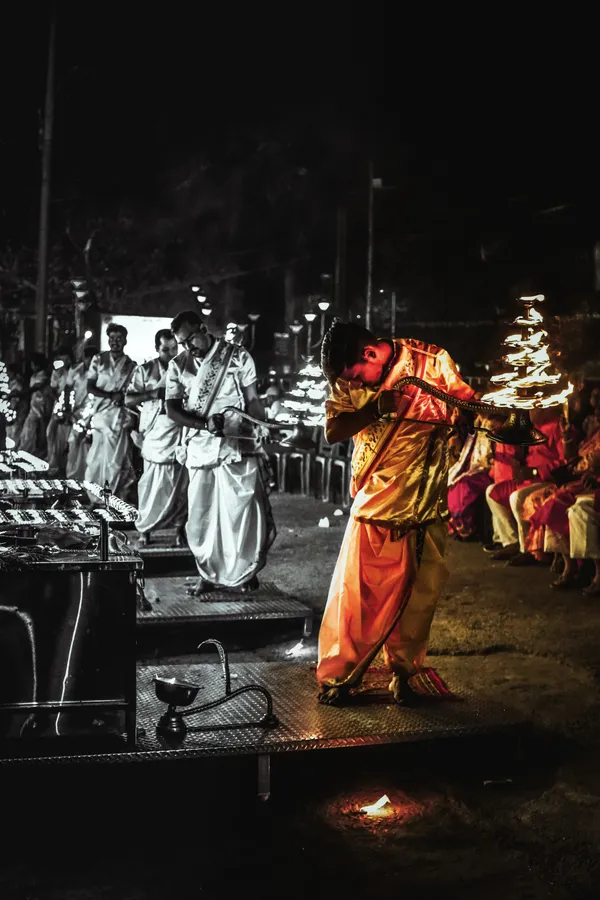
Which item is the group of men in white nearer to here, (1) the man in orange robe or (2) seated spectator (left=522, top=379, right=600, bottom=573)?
(1) the man in orange robe

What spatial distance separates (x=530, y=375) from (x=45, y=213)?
17295 mm

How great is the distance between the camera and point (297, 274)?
110ft

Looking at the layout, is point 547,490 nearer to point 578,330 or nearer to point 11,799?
point 578,330

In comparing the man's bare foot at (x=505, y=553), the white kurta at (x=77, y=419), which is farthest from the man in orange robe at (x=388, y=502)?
the white kurta at (x=77, y=419)

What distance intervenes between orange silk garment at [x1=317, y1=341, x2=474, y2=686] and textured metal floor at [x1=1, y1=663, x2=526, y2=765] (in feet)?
0.89

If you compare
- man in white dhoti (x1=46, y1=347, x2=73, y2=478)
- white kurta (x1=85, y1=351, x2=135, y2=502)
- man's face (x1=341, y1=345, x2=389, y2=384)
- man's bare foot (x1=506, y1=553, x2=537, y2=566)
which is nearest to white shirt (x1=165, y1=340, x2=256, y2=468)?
man's face (x1=341, y1=345, x2=389, y2=384)

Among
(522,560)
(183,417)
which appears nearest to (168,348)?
(183,417)

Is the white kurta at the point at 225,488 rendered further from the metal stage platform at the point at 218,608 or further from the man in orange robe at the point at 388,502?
the man in orange robe at the point at 388,502

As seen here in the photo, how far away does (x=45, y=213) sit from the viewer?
20.6 metres

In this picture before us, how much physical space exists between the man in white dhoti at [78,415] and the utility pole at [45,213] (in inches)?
148

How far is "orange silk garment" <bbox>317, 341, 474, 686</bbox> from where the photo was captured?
5.75m

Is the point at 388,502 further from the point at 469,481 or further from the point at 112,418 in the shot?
the point at 112,418

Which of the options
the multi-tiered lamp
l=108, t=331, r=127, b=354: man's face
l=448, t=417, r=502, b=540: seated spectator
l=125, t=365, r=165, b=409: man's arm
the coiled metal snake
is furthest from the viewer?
the multi-tiered lamp

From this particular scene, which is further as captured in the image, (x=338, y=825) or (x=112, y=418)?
(x=112, y=418)
